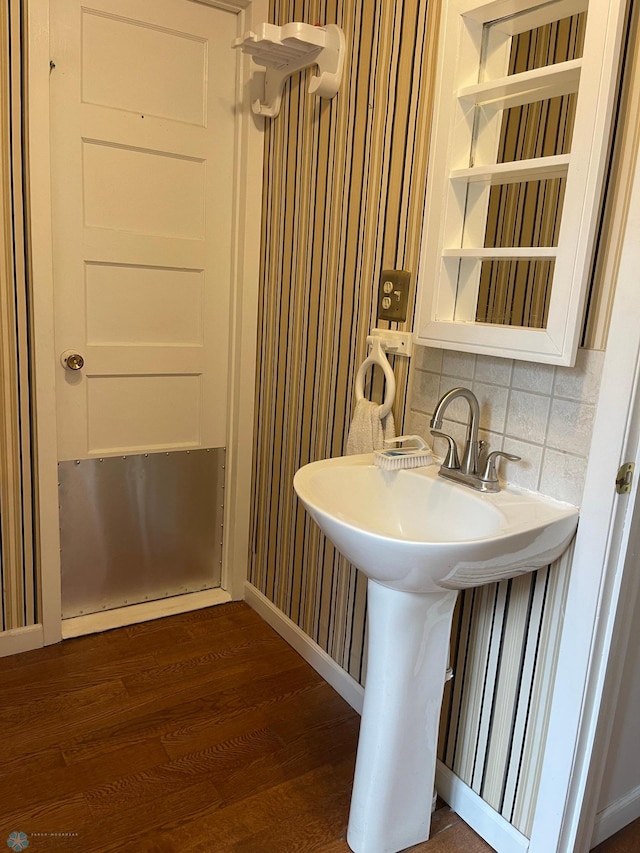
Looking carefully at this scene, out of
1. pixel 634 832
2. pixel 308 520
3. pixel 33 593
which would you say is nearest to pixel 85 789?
pixel 33 593

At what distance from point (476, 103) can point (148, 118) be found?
1191 mm

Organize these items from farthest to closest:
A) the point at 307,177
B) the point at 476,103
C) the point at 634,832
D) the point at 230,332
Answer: the point at 230,332
the point at 307,177
the point at 634,832
the point at 476,103

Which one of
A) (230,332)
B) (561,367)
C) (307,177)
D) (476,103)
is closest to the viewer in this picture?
(561,367)

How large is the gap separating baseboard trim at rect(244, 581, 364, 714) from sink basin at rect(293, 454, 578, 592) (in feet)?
2.44

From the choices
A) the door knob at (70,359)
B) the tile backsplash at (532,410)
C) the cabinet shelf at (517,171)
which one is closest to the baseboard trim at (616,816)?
the tile backsplash at (532,410)

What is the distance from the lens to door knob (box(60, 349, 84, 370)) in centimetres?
210

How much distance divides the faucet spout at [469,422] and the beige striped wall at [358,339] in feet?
0.27

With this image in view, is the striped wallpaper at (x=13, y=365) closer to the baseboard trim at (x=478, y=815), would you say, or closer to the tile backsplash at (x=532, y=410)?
the tile backsplash at (x=532, y=410)

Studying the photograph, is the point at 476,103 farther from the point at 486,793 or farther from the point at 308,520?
the point at 486,793

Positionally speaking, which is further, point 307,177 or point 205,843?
point 307,177

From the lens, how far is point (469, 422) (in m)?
1.46

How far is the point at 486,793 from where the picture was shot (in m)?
1.52

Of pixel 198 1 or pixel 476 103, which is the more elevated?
pixel 198 1

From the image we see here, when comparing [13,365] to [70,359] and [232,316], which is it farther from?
[232,316]
